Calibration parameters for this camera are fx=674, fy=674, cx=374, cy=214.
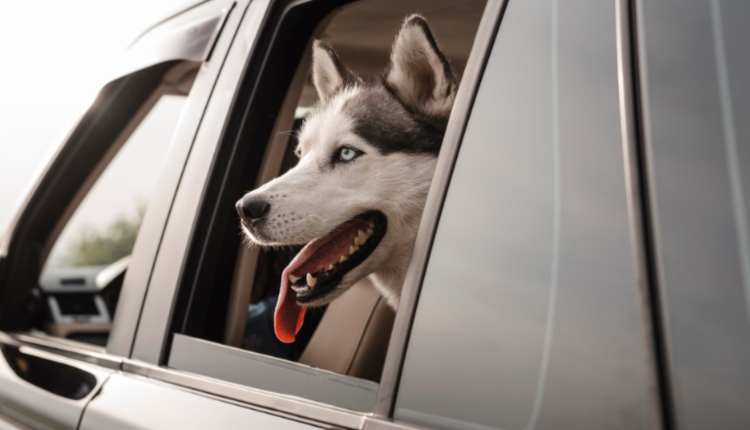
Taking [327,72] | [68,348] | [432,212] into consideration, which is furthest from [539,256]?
[68,348]

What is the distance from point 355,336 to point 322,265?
0.33m

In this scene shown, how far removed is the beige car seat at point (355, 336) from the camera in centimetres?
201

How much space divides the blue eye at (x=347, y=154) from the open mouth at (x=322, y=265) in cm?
24

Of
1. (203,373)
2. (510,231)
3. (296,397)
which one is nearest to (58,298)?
(203,373)

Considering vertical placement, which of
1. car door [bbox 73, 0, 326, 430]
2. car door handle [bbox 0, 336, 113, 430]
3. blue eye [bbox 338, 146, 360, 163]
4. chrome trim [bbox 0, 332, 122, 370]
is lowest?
car door handle [bbox 0, 336, 113, 430]

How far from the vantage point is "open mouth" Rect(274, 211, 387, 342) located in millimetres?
1816

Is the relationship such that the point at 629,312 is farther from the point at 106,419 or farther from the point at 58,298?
the point at 58,298

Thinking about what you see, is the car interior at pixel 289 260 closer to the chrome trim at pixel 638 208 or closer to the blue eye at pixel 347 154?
the blue eye at pixel 347 154

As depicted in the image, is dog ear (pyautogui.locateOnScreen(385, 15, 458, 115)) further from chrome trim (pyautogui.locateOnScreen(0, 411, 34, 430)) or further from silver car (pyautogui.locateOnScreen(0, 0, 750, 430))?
chrome trim (pyautogui.locateOnScreen(0, 411, 34, 430))

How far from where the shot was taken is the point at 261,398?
1.44 meters

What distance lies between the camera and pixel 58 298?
5.32 metres

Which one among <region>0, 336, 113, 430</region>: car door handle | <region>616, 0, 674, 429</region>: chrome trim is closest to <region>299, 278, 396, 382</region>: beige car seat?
<region>0, 336, 113, 430</region>: car door handle

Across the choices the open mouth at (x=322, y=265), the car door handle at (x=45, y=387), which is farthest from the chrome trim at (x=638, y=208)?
the car door handle at (x=45, y=387)

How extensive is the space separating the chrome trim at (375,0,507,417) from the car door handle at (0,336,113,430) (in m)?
1.13
